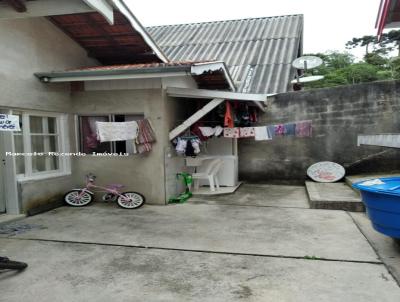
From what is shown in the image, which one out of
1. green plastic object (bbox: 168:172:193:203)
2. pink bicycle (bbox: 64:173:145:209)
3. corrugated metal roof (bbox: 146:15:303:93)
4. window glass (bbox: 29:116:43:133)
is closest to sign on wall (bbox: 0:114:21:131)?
window glass (bbox: 29:116:43:133)

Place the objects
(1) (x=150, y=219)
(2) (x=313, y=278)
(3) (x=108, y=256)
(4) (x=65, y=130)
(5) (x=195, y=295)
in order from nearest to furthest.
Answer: (5) (x=195, y=295) → (2) (x=313, y=278) → (3) (x=108, y=256) → (1) (x=150, y=219) → (4) (x=65, y=130)

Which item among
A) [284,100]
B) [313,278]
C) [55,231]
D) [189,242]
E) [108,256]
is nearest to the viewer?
[313,278]

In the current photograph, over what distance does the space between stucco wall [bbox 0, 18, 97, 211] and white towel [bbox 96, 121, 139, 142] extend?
1206 mm

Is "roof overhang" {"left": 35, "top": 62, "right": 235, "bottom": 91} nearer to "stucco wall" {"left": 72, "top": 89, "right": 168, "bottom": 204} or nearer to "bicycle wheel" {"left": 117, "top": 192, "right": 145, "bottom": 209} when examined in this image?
"stucco wall" {"left": 72, "top": 89, "right": 168, "bottom": 204}

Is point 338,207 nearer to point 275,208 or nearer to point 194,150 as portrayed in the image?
point 275,208

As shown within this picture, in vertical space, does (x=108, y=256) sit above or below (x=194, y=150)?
below

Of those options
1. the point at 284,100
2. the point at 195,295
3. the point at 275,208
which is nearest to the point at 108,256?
the point at 195,295

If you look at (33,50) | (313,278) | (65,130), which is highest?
(33,50)

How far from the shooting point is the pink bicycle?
740cm

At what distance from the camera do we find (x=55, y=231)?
5.73 m

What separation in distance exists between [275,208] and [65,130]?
4.85m

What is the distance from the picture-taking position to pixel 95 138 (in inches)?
316

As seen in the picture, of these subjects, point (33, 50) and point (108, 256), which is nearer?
point (108, 256)

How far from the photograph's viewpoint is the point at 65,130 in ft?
25.7
